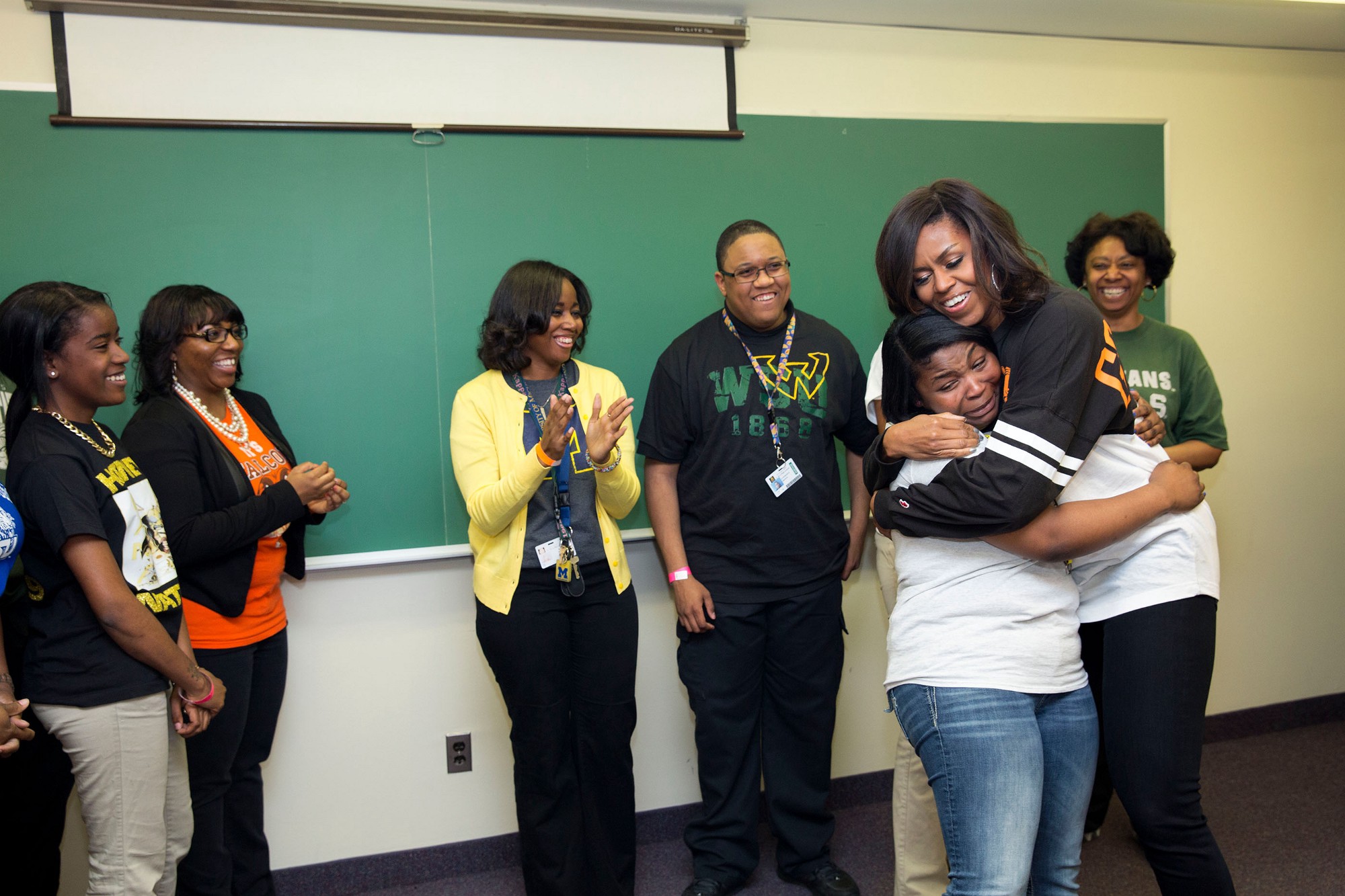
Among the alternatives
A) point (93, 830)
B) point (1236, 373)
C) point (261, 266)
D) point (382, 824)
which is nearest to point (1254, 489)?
point (1236, 373)

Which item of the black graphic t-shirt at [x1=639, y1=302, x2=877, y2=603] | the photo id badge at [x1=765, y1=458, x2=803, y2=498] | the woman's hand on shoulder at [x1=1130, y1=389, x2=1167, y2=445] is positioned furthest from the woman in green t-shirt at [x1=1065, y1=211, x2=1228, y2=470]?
the photo id badge at [x1=765, y1=458, x2=803, y2=498]

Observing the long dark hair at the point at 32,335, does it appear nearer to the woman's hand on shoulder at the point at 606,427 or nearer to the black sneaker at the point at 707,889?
the woman's hand on shoulder at the point at 606,427

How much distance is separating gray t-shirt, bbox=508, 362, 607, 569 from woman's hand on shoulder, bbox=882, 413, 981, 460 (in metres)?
0.98

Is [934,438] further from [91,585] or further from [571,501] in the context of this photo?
[91,585]

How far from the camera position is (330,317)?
103 inches

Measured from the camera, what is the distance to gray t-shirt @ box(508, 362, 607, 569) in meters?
2.31

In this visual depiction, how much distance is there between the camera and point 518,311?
234 centimetres

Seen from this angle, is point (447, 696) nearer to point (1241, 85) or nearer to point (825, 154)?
point (825, 154)

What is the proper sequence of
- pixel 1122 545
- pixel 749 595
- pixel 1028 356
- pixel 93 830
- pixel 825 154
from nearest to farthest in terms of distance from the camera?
pixel 1028 356, pixel 1122 545, pixel 93 830, pixel 749 595, pixel 825 154

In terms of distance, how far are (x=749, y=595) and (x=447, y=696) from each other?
3.38 feet

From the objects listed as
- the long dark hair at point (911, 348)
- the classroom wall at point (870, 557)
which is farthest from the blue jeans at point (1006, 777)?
the classroom wall at point (870, 557)

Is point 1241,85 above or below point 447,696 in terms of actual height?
above

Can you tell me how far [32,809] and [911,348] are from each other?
2157 millimetres

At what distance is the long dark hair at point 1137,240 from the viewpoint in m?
2.61
